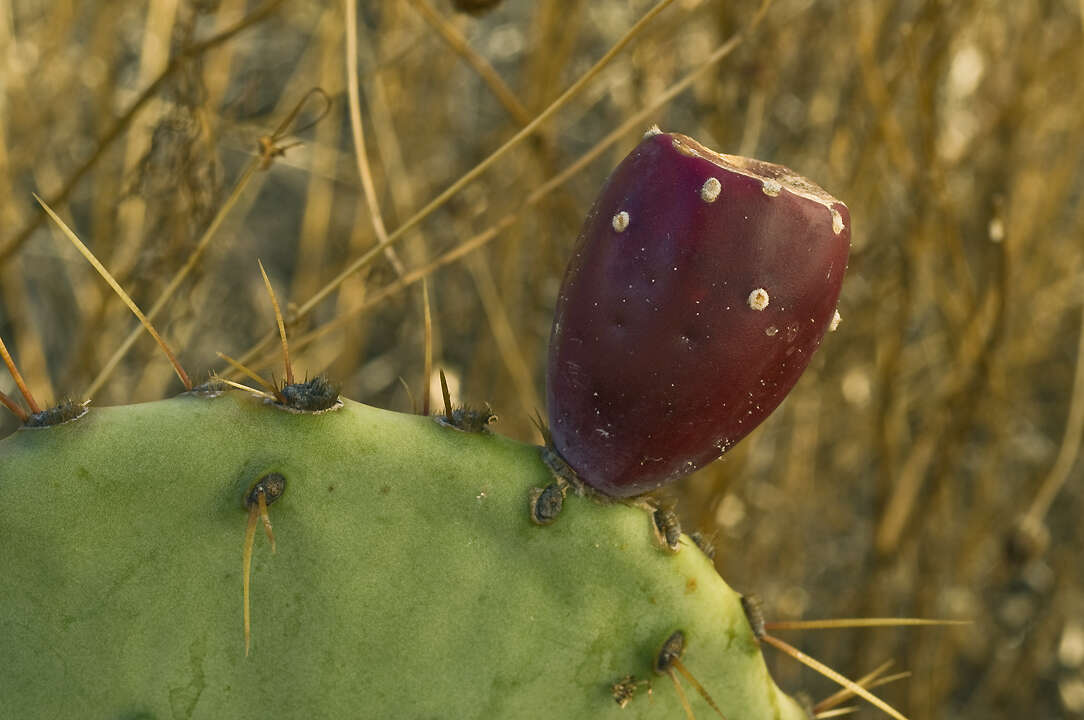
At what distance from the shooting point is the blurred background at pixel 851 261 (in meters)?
1.59

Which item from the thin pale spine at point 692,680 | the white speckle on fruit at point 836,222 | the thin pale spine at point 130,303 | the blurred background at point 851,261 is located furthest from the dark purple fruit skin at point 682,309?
the blurred background at point 851,261

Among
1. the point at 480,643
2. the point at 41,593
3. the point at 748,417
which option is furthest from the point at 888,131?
the point at 41,593

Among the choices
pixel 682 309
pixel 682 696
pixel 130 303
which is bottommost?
pixel 682 696

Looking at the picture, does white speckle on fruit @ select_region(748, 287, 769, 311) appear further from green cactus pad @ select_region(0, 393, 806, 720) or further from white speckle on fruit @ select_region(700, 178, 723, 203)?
green cactus pad @ select_region(0, 393, 806, 720)

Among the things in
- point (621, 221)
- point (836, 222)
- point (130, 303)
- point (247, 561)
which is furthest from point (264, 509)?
point (836, 222)

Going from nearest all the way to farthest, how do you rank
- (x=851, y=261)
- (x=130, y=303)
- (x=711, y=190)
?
(x=711, y=190) → (x=130, y=303) → (x=851, y=261)

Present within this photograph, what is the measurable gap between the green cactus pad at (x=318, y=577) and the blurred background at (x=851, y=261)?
2.03 ft

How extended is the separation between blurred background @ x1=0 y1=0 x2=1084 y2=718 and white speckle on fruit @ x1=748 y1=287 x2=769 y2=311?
81 centimetres

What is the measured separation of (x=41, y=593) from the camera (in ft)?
2.28

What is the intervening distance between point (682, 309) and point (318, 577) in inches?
12.3

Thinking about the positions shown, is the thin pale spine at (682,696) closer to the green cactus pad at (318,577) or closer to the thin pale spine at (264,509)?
the green cactus pad at (318,577)

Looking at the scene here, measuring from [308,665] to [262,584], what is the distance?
0.07 meters

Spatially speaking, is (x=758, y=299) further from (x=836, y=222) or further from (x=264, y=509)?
(x=264, y=509)

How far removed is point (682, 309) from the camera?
67cm
